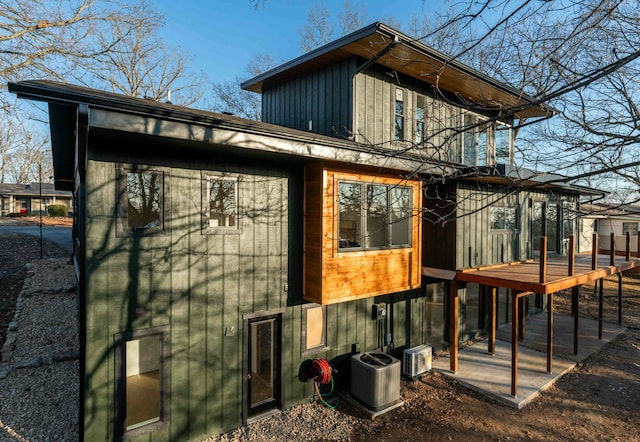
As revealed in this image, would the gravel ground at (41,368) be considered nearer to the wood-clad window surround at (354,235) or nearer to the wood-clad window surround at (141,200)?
the wood-clad window surround at (141,200)

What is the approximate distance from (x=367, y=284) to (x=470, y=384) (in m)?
3.41

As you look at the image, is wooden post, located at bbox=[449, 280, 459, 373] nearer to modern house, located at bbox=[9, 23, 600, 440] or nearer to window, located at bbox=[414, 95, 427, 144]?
modern house, located at bbox=[9, 23, 600, 440]

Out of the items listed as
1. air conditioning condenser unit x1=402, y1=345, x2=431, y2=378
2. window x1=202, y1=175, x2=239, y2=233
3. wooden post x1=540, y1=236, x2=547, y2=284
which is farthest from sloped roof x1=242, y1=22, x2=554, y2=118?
air conditioning condenser unit x1=402, y1=345, x2=431, y2=378

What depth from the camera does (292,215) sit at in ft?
20.2

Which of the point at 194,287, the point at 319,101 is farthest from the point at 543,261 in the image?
the point at 194,287

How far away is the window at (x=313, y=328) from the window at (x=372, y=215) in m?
1.44

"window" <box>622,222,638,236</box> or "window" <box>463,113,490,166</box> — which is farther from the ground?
"window" <box>463,113,490,166</box>

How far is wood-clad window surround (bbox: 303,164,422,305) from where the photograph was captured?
5.80 metres

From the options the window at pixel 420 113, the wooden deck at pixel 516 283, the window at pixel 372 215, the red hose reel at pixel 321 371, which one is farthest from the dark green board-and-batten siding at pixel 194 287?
the window at pixel 420 113

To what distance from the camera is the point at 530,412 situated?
6172 mm

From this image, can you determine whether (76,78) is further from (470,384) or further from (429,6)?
(470,384)

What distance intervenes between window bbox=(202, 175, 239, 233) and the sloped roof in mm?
3823

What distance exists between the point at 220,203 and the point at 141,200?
3.81ft

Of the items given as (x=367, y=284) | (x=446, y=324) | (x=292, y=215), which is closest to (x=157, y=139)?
(x=292, y=215)
